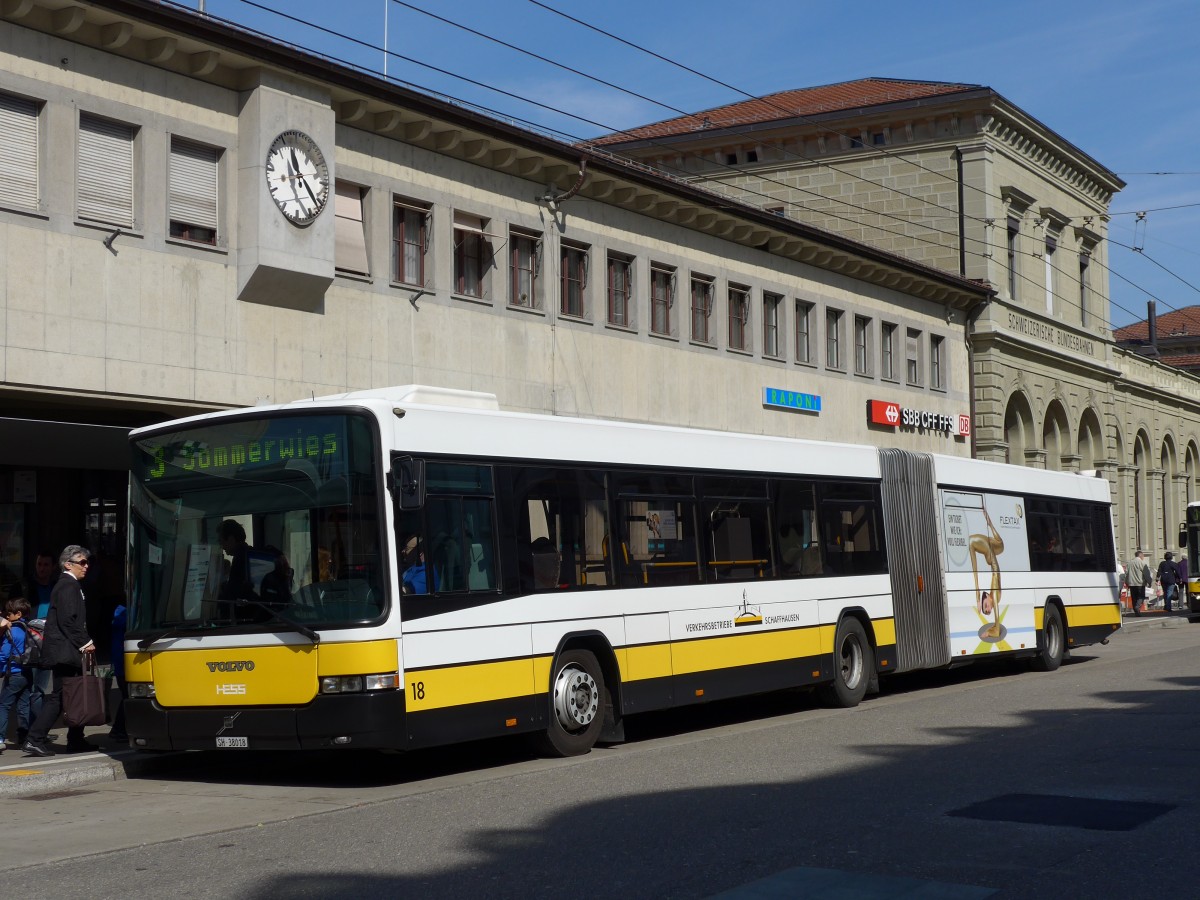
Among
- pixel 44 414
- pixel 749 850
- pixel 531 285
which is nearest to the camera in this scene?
pixel 749 850

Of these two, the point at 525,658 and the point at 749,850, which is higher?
the point at 525,658

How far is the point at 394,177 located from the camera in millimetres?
23031

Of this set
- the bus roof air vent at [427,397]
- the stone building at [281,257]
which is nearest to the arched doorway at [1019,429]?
the stone building at [281,257]

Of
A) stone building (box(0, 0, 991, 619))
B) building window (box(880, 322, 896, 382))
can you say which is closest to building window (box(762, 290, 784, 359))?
stone building (box(0, 0, 991, 619))

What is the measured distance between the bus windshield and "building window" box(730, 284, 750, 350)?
68.4ft

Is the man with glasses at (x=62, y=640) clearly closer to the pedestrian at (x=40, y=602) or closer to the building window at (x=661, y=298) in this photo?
the pedestrian at (x=40, y=602)

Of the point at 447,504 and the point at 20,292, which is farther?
the point at 20,292

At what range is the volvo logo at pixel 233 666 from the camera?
11.5 meters

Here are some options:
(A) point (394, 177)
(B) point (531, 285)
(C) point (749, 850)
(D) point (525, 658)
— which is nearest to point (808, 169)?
(B) point (531, 285)

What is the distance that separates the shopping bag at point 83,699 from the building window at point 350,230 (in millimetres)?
9822

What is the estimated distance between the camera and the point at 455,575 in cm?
1198

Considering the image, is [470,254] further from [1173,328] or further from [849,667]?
[1173,328]

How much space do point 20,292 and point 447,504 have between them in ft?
24.9

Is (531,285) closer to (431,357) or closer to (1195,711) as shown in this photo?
(431,357)
